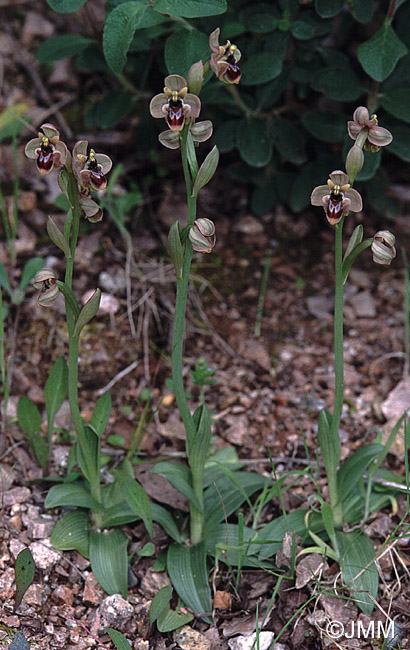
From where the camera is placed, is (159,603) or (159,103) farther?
(159,603)

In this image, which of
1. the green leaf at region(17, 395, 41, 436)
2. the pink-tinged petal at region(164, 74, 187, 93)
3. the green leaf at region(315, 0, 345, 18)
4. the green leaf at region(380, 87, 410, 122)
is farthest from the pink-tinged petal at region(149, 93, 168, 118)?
the green leaf at region(380, 87, 410, 122)

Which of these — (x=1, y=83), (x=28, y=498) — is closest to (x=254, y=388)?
(x=28, y=498)

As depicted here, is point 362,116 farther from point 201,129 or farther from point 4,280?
point 4,280

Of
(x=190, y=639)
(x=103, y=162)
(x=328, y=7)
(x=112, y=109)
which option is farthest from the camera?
(x=112, y=109)

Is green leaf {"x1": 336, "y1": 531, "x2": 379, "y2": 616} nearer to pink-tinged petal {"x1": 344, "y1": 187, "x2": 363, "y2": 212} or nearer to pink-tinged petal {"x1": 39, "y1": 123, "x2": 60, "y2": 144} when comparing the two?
pink-tinged petal {"x1": 344, "y1": 187, "x2": 363, "y2": 212}

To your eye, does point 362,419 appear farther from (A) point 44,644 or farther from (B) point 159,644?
(A) point 44,644

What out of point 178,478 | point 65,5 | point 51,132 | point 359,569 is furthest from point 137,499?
point 65,5
